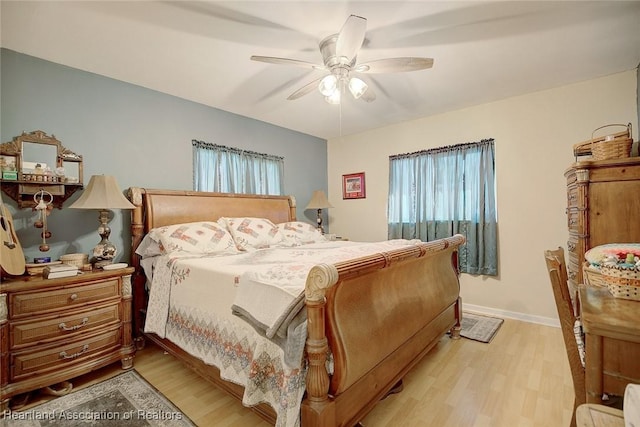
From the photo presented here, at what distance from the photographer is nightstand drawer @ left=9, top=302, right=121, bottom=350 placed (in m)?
1.75

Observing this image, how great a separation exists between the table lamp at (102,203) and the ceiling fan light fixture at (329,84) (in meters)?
1.84

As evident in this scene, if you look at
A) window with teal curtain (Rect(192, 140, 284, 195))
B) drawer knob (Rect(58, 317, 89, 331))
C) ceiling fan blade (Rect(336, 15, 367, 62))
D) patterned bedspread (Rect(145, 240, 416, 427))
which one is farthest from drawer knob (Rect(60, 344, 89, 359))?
ceiling fan blade (Rect(336, 15, 367, 62))

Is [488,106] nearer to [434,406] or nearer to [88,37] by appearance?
[434,406]

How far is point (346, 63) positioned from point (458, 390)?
2.32 meters

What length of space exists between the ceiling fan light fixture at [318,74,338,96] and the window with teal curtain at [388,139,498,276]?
2.11 metres

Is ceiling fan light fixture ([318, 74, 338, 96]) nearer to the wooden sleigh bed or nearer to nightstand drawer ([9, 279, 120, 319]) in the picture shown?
the wooden sleigh bed

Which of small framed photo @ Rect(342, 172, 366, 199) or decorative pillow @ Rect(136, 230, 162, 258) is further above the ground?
small framed photo @ Rect(342, 172, 366, 199)

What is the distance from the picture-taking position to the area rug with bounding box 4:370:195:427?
163 centimetres

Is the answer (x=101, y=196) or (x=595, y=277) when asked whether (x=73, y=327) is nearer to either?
(x=101, y=196)

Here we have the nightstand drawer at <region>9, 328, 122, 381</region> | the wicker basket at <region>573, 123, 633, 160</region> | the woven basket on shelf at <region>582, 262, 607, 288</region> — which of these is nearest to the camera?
the woven basket on shelf at <region>582, 262, 607, 288</region>

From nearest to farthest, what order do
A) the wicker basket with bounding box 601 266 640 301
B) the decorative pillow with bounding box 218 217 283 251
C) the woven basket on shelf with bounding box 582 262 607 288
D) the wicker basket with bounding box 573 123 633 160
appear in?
the wicker basket with bounding box 601 266 640 301 → the woven basket on shelf with bounding box 582 262 607 288 → the wicker basket with bounding box 573 123 633 160 → the decorative pillow with bounding box 218 217 283 251

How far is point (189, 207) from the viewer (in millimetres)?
2951

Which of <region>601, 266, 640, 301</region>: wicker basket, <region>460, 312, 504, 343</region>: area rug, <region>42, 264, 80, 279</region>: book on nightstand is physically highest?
<region>601, 266, 640, 301</region>: wicker basket

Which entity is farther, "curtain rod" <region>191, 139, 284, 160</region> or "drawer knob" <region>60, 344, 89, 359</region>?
"curtain rod" <region>191, 139, 284, 160</region>
